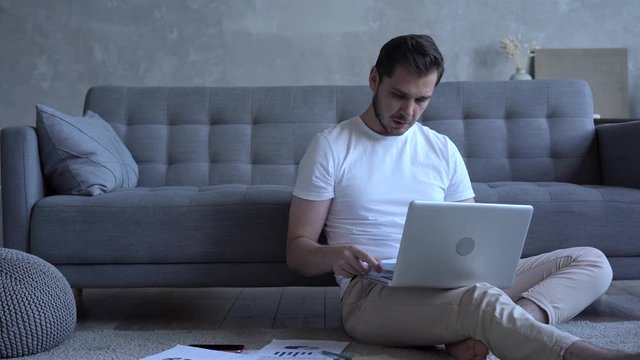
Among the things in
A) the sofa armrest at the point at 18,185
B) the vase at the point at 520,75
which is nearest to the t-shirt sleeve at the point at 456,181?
the sofa armrest at the point at 18,185

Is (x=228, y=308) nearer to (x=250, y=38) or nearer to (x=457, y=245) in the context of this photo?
(x=457, y=245)

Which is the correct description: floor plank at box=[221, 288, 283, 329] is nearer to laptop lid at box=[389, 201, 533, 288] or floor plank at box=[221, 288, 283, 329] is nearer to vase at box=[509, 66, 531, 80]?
laptop lid at box=[389, 201, 533, 288]

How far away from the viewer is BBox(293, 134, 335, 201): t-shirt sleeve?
5.97ft

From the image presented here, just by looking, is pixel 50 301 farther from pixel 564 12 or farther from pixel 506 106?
pixel 564 12

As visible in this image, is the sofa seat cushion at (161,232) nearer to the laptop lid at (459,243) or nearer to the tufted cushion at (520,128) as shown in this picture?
the laptop lid at (459,243)

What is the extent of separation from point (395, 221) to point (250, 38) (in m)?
3.07

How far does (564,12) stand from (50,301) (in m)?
4.00

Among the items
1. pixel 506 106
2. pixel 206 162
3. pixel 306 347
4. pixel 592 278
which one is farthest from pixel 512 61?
pixel 306 347

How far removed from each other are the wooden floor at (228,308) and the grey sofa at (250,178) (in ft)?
0.57

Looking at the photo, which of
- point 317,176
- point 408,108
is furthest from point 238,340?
point 408,108

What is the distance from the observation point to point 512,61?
4617 mm

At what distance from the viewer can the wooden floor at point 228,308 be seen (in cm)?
229

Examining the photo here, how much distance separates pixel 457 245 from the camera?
152 centimetres

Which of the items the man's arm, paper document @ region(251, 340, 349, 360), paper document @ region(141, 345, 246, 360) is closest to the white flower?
the man's arm
